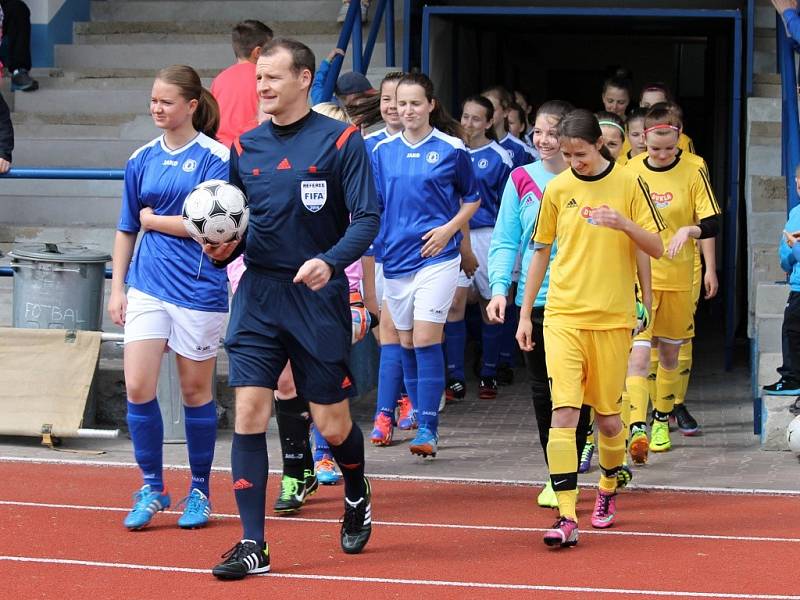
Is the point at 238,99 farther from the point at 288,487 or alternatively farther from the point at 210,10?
the point at 210,10

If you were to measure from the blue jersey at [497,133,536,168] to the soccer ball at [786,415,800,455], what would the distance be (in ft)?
12.9

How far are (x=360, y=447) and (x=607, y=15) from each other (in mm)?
7120

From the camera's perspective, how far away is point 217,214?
18.4ft

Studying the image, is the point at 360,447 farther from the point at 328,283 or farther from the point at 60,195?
the point at 60,195

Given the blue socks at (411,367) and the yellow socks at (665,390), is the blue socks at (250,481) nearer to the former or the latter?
the blue socks at (411,367)

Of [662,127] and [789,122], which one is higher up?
[789,122]

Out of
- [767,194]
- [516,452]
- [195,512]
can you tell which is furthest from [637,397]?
[767,194]

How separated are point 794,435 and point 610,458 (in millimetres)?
1953

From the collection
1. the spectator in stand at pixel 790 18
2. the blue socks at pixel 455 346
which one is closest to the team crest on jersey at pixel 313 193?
the blue socks at pixel 455 346

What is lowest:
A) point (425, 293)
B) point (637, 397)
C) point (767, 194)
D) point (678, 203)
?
point (637, 397)

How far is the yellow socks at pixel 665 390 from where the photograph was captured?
8.89 meters

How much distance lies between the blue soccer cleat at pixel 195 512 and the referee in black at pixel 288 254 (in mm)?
851

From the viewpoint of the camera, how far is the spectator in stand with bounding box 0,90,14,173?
32.5ft

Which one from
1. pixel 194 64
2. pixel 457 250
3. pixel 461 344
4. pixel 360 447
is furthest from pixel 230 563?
pixel 194 64
